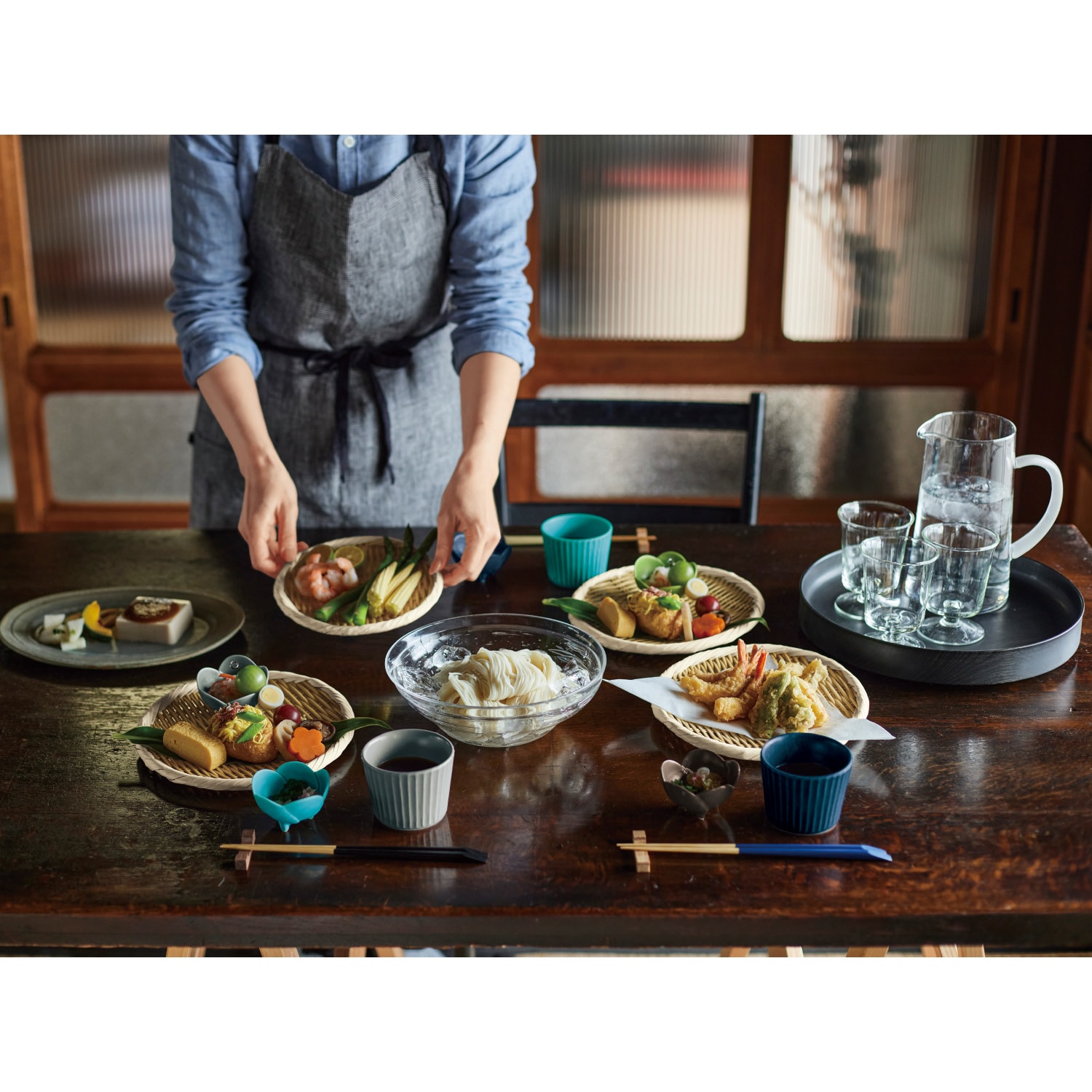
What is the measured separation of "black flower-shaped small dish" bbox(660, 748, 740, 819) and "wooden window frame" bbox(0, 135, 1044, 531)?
9.22 feet

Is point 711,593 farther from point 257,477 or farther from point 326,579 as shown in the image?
point 257,477

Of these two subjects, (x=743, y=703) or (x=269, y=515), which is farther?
(x=269, y=515)

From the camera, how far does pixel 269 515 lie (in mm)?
1851

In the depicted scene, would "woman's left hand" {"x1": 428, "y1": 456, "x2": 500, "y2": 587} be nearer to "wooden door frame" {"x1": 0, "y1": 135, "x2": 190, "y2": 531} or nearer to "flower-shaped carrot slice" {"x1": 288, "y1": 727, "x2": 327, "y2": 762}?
"flower-shaped carrot slice" {"x1": 288, "y1": 727, "x2": 327, "y2": 762}

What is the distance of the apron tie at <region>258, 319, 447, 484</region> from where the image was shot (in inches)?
91.7

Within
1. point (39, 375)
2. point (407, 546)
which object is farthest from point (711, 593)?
point (39, 375)

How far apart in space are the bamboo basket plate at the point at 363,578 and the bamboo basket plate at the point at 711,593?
24cm

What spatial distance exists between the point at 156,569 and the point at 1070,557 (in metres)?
1.64

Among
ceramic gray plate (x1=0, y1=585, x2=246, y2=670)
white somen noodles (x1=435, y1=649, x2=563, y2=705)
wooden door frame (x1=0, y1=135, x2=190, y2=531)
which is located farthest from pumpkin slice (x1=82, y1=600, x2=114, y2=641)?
wooden door frame (x1=0, y1=135, x2=190, y2=531)

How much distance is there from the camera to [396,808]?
1286 mm

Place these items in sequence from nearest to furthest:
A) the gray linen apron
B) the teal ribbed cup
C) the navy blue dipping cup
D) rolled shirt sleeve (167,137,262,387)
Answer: the navy blue dipping cup
the teal ribbed cup
rolled shirt sleeve (167,137,262,387)
the gray linen apron

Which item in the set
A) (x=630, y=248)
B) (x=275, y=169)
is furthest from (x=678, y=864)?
(x=630, y=248)

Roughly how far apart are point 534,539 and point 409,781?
951mm

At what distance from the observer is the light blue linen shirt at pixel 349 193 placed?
6.91ft
